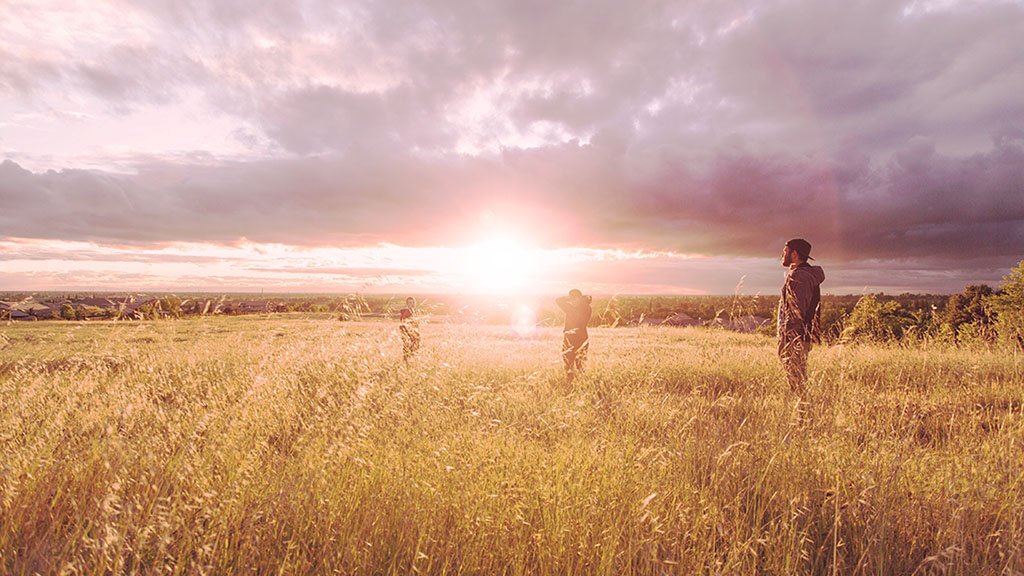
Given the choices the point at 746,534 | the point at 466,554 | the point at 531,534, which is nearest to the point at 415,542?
the point at 466,554

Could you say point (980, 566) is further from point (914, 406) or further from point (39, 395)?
A: point (39, 395)

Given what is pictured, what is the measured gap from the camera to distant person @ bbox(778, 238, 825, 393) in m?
7.13

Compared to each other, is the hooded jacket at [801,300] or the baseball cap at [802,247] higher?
the baseball cap at [802,247]

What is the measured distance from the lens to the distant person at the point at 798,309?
713cm

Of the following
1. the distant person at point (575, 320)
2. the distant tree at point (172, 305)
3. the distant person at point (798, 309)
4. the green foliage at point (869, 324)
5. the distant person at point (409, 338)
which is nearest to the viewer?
the distant person at point (409, 338)

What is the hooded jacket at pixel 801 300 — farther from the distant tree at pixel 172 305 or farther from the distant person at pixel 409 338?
the distant tree at pixel 172 305

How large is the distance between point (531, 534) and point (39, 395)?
21.1 feet

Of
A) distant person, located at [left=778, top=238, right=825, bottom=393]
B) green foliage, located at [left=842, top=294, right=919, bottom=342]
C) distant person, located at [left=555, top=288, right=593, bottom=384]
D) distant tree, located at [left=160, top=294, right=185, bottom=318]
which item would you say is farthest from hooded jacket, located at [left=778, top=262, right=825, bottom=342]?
distant tree, located at [left=160, top=294, right=185, bottom=318]

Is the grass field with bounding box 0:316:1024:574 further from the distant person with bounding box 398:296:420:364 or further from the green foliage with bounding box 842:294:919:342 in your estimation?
the green foliage with bounding box 842:294:919:342

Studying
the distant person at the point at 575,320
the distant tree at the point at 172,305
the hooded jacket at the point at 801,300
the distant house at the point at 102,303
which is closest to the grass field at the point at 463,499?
the distant house at the point at 102,303

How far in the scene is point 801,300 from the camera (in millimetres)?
7172

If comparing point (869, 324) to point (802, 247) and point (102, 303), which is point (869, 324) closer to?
point (802, 247)

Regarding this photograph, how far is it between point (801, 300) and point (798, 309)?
16 cm

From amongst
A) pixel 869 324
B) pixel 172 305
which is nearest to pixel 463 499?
pixel 172 305
